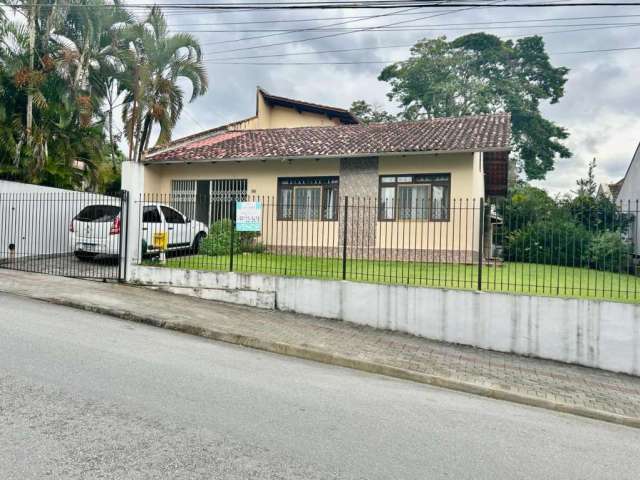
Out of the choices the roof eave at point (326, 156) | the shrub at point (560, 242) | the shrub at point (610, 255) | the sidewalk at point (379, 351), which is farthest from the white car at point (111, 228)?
the shrub at point (610, 255)

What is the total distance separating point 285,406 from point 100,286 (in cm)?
719

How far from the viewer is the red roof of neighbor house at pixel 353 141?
13906 mm

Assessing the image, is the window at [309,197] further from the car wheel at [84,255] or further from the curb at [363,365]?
the curb at [363,365]

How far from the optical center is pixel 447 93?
3170 centimetres

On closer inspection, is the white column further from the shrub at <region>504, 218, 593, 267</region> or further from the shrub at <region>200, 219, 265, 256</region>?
the shrub at <region>504, 218, 593, 267</region>

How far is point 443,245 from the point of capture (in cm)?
1362

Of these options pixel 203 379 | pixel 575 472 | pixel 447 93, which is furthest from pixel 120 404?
pixel 447 93

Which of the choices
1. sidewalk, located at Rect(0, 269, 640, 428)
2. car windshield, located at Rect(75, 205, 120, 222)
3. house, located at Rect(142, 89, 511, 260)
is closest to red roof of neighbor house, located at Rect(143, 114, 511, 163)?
house, located at Rect(142, 89, 511, 260)

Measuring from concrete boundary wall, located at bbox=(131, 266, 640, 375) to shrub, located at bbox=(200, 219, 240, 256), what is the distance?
7.00 feet

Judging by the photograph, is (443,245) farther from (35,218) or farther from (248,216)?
(35,218)

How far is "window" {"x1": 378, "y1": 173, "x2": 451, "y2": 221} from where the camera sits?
14.1 metres

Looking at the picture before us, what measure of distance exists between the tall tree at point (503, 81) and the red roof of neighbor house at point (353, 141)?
56.5 feet

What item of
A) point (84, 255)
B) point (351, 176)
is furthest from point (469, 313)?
point (84, 255)

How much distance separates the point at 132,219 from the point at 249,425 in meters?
8.05
